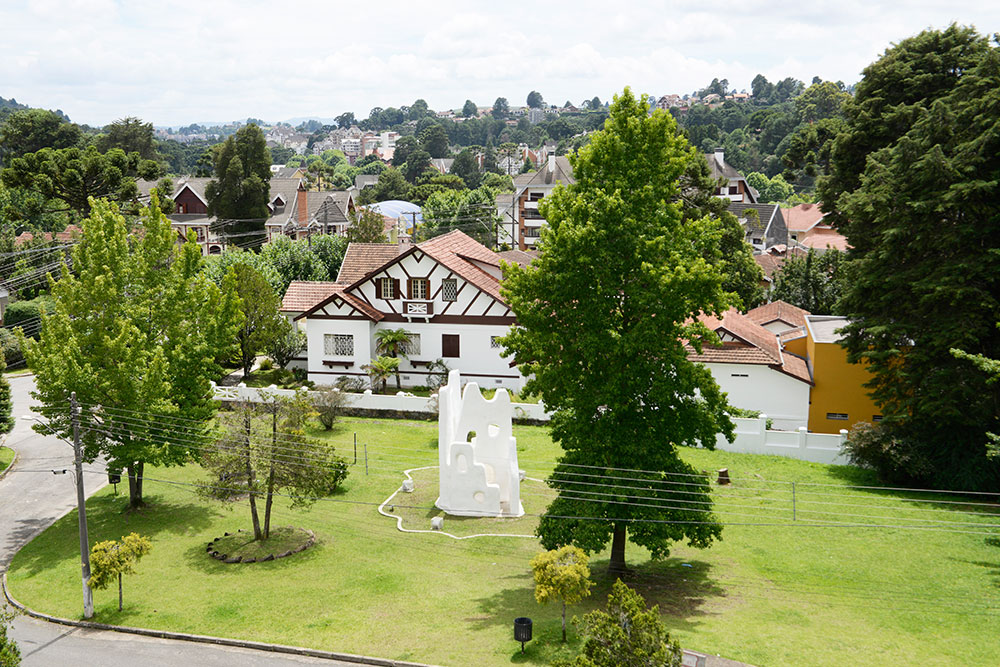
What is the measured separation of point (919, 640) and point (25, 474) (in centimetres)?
3227

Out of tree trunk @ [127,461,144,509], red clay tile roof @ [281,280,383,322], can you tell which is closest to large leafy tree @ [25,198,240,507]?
tree trunk @ [127,461,144,509]

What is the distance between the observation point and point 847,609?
20.7m

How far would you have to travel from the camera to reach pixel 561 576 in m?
18.7

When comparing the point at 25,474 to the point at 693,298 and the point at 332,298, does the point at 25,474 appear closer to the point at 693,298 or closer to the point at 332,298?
the point at 332,298

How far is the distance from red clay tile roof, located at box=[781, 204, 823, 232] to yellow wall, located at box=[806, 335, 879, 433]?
61.9 m

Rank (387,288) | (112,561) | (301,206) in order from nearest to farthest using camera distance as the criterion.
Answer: (112,561), (387,288), (301,206)

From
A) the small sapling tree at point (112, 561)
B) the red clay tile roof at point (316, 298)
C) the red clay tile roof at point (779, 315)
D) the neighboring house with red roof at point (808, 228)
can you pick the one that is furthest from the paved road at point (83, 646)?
the neighboring house with red roof at point (808, 228)

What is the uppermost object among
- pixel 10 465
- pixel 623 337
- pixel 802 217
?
pixel 802 217

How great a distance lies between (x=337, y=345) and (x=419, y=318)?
448 cm

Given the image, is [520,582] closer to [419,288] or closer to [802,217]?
[419,288]

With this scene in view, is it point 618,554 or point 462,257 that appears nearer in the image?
point 618,554

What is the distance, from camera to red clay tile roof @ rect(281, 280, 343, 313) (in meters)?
44.8

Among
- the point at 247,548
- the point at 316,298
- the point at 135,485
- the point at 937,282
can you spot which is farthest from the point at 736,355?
the point at 135,485

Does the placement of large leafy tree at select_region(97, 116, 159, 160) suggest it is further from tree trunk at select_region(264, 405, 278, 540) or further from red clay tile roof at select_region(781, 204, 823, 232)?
tree trunk at select_region(264, 405, 278, 540)
